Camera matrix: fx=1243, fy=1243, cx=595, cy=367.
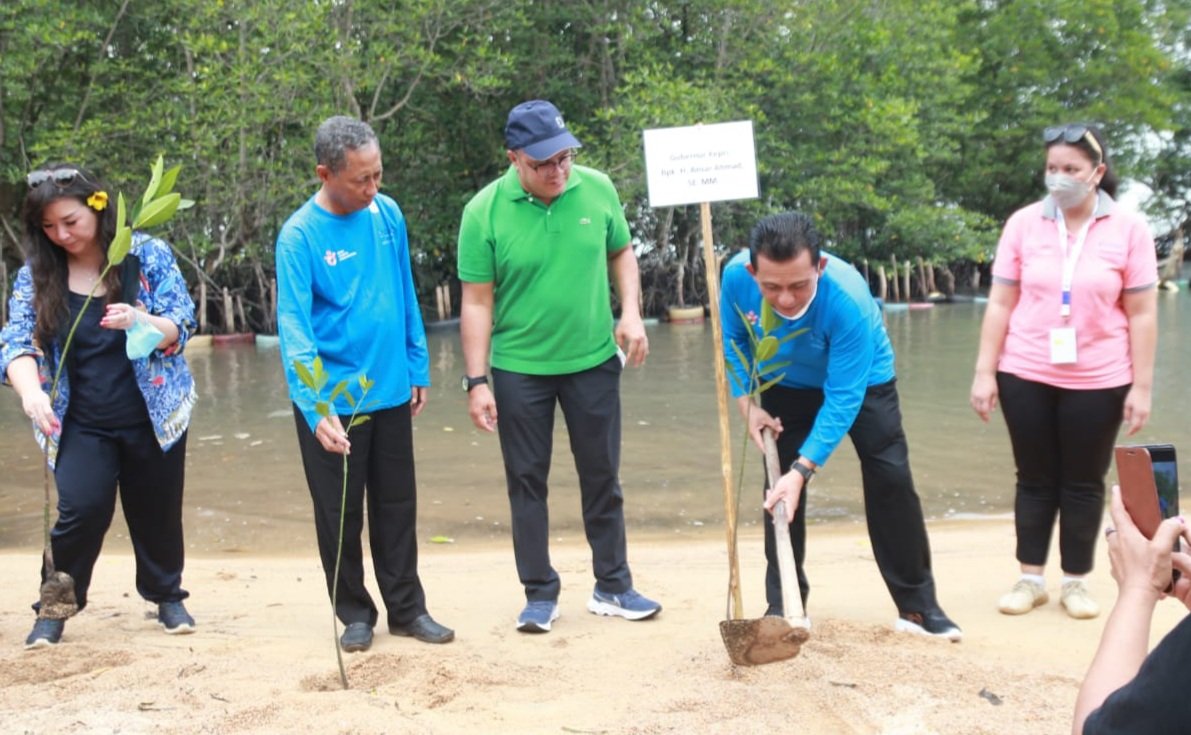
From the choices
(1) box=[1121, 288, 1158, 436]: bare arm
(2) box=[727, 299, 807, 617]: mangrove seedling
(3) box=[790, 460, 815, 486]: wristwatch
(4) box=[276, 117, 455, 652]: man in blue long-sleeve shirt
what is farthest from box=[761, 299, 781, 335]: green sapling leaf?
(1) box=[1121, 288, 1158, 436]: bare arm

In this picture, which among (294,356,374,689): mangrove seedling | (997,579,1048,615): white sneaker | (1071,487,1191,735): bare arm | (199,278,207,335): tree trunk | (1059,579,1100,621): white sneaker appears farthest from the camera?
(199,278,207,335): tree trunk

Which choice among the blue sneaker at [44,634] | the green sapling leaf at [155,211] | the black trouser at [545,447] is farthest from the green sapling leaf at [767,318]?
the blue sneaker at [44,634]

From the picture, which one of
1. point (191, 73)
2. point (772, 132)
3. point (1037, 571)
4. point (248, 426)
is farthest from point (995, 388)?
point (772, 132)

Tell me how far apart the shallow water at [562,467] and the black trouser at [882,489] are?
2.50 m

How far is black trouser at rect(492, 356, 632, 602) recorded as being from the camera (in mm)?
4293

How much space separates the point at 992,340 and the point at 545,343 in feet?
5.31

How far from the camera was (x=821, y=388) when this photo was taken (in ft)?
13.3

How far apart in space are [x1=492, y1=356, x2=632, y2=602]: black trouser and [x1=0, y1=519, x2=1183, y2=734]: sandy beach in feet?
0.92

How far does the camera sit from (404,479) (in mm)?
4141

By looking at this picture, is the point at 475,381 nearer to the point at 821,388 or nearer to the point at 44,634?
the point at 821,388

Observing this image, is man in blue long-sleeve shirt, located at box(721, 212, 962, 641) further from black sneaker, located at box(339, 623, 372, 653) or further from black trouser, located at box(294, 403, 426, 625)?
black sneaker, located at box(339, 623, 372, 653)

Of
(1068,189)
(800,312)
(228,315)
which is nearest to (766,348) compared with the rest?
(800,312)

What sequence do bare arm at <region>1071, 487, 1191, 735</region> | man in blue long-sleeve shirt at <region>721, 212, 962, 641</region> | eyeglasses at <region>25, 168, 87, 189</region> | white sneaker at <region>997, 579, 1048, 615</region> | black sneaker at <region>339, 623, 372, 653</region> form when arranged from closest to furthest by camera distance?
bare arm at <region>1071, 487, 1191, 735</region> < man in blue long-sleeve shirt at <region>721, 212, 962, 641</region> < eyeglasses at <region>25, 168, 87, 189</region> < black sneaker at <region>339, 623, 372, 653</region> < white sneaker at <region>997, 579, 1048, 615</region>

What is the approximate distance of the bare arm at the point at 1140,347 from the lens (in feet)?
13.8
